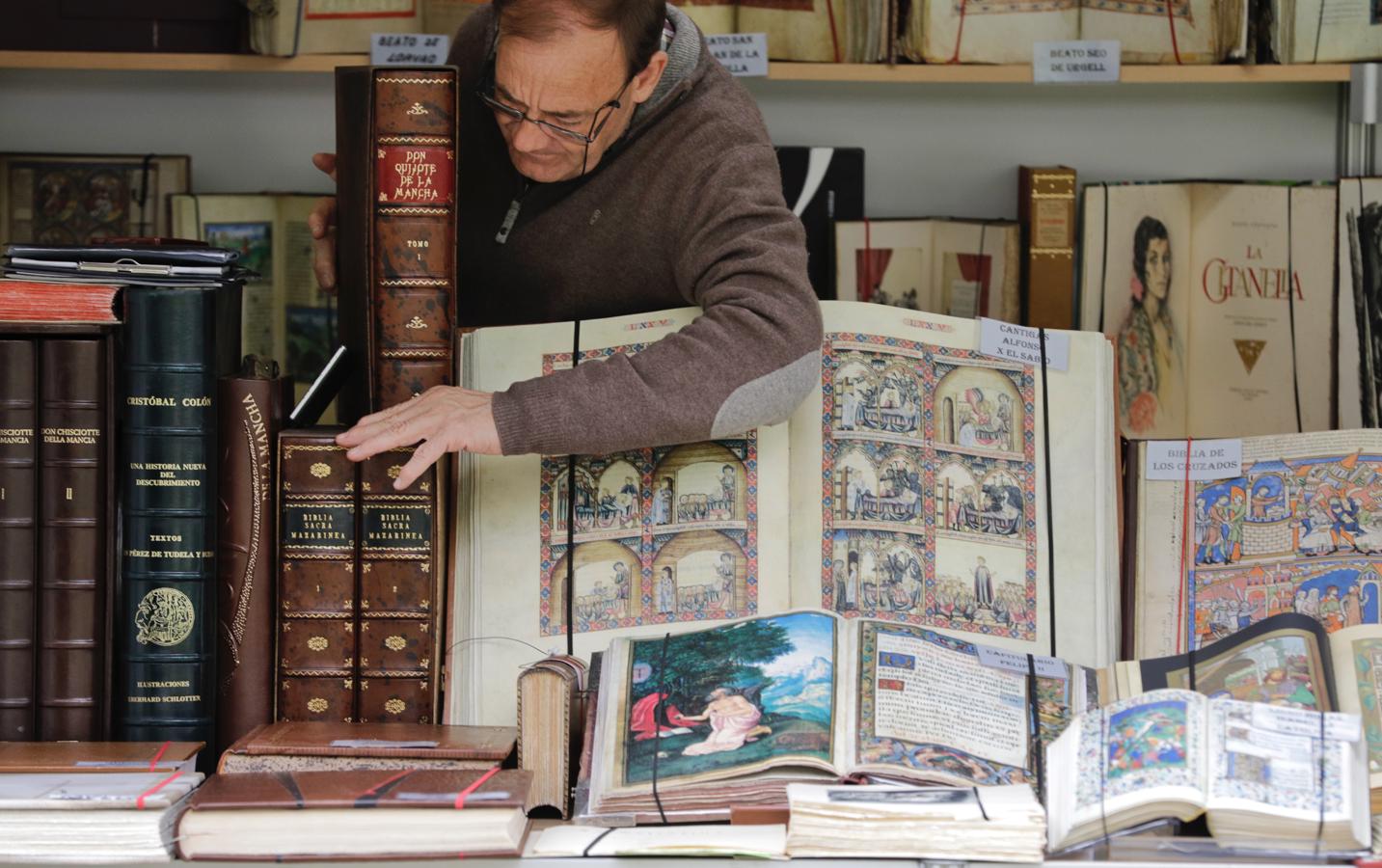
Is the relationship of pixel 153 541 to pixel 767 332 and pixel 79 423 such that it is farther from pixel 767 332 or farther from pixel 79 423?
pixel 767 332

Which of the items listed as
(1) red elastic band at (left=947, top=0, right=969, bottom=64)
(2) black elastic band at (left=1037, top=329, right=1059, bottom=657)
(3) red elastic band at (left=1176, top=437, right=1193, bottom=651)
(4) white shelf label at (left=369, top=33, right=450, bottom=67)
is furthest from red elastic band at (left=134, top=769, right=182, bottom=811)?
(1) red elastic band at (left=947, top=0, right=969, bottom=64)

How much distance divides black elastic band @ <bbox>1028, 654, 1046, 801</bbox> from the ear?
65 centimetres

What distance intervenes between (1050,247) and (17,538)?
1441 mm

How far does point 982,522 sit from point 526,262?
0.57 m

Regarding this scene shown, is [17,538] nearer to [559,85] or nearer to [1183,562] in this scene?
[559,85]

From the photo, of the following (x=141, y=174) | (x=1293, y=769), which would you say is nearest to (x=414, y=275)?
(x=1293, y=769)

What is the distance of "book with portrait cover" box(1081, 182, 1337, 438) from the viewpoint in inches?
80.4

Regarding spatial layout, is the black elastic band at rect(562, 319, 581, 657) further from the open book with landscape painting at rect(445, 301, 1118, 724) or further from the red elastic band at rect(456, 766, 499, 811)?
the red elastic band at rect(456, 766, 499, 811)

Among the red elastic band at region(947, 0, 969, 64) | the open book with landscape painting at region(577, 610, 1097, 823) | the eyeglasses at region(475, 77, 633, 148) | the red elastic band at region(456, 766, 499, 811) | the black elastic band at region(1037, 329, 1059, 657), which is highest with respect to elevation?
the red elastic band at region(947, 0, 969, 64)

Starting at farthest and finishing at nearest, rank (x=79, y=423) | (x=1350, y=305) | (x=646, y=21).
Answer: (x=1350, y=305) < (x=646, y=21) < (x=79, y=423)

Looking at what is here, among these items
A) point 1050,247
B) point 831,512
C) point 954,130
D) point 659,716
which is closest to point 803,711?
point 659,716

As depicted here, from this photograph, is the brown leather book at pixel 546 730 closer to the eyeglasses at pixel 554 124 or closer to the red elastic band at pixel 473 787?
the red elastic band at pixel 473 787

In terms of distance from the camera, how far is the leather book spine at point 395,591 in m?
1.13

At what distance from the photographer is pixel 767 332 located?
1162 millimetres
